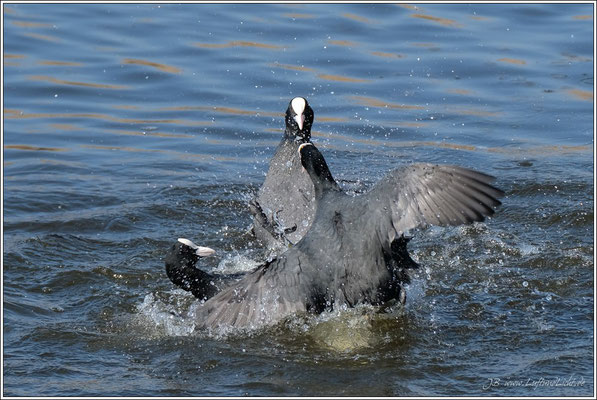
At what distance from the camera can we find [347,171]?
7438mm

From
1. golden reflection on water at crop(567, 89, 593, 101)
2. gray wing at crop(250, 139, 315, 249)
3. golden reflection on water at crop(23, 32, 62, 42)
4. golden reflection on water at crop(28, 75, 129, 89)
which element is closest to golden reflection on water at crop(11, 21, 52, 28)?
Answer: golden reflection on water at crop(23, 32, 62, 42)

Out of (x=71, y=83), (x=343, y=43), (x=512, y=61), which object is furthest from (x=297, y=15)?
(x=71, y=83)

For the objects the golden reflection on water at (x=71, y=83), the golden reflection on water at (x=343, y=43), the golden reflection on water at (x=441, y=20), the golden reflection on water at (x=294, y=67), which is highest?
the golden reflection on water at (x=441, y=20)

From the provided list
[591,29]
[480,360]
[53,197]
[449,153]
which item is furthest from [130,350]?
[591,29]

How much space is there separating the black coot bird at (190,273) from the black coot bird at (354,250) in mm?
303

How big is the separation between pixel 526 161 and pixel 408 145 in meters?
1.01

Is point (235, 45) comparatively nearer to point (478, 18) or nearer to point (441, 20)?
point (441, 20)

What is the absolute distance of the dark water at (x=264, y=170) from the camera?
183 inches

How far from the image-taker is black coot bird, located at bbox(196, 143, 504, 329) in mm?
4758

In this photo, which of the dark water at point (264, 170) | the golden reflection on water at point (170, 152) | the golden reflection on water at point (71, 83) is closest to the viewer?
the dark water at point (264, 170)

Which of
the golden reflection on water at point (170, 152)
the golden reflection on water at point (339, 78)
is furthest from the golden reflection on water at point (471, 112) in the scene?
the golden reflection on water at point (170, 152)

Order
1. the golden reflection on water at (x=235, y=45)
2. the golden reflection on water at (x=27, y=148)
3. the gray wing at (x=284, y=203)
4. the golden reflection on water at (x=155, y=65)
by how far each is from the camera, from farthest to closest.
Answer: the golden reflection on water at (x=235, y=45)
the golden reflection on water at (x=155, y=65)
the golden reflection on water at (x=27, y=148)
the gray wing at (x=284, y=203)

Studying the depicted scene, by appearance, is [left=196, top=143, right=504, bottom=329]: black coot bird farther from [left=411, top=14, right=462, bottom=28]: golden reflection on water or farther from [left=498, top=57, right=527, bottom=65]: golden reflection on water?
[left=411, top=14, right=462, bottom=28]: golden reflection on water

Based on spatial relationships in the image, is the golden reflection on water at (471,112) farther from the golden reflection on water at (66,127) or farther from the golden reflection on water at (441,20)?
the golden reflection on water at (66,127)
